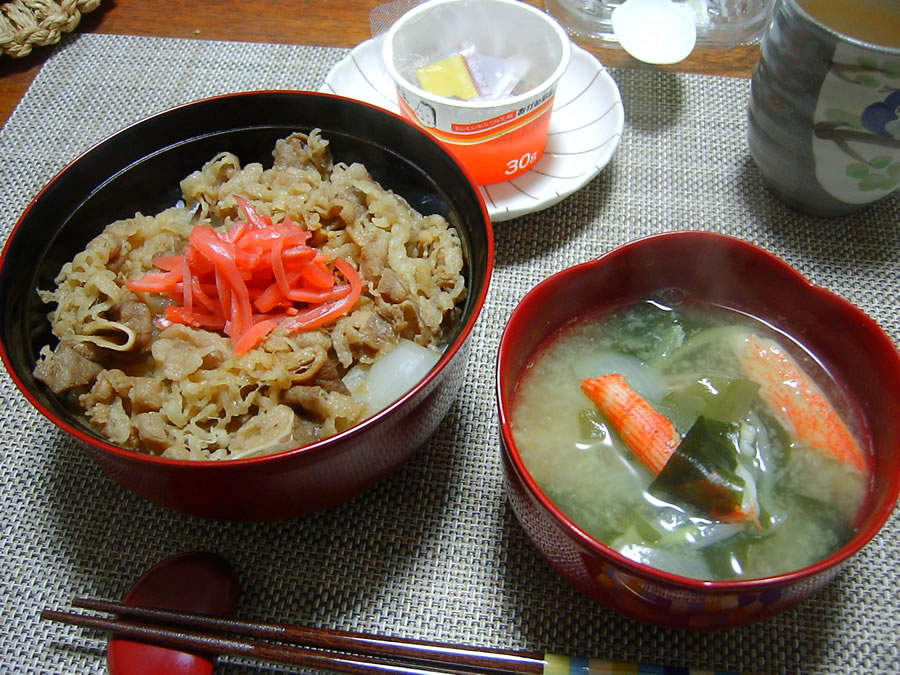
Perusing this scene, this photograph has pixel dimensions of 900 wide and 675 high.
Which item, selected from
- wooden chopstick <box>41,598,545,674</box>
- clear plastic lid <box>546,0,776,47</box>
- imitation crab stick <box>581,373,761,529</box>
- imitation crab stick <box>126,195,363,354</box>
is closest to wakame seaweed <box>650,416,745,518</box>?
imitation crab stick <box>581,373,761,529</box>

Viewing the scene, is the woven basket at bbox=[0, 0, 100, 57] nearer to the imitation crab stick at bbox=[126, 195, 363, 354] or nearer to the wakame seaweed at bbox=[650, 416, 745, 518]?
the imitation crab stick at bbox=[126, 195, 363, 354]

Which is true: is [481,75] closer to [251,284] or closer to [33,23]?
[251,284]

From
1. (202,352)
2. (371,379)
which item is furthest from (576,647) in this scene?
(202,352)

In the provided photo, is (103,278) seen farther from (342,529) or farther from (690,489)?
(690,489)

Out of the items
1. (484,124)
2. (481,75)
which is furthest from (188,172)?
(481,75)

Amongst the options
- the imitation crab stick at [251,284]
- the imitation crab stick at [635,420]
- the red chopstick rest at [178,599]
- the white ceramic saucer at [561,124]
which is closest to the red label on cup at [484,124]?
the white ceramic saucer at [561,124]
